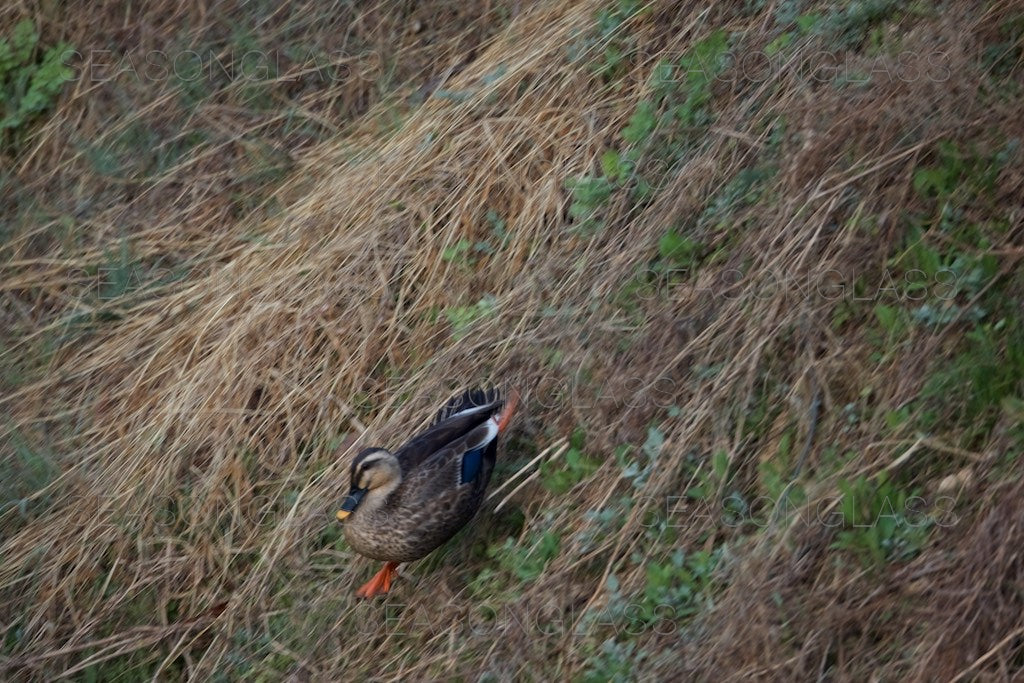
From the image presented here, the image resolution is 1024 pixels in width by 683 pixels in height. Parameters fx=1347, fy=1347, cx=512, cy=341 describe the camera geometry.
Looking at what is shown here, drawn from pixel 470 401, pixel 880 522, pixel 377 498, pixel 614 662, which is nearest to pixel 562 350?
pixel 470 401

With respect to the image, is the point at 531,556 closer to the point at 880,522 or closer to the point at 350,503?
the point at 350,503

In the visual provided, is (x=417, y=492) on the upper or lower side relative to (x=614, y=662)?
upper

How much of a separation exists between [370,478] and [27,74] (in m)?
4.31

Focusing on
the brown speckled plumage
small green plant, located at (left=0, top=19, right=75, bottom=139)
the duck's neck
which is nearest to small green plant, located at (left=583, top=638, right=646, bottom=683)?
the brown speckled plumage

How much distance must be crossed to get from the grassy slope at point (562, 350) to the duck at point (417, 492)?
181 millimetres

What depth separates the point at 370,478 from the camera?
4992mm

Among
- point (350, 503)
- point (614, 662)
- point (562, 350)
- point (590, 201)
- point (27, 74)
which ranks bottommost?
point (614, 662)

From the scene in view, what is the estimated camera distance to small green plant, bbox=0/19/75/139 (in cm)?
785

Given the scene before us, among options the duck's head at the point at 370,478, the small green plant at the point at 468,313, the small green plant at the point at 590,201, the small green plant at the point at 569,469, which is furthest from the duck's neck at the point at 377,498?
the small green plant at the point at 590,201

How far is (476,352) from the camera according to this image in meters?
5.55

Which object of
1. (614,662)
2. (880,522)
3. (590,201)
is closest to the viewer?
(880,522)

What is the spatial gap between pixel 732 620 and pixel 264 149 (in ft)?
13.9

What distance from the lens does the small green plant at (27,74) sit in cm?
785

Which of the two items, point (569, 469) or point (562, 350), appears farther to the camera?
point (562, 350)
